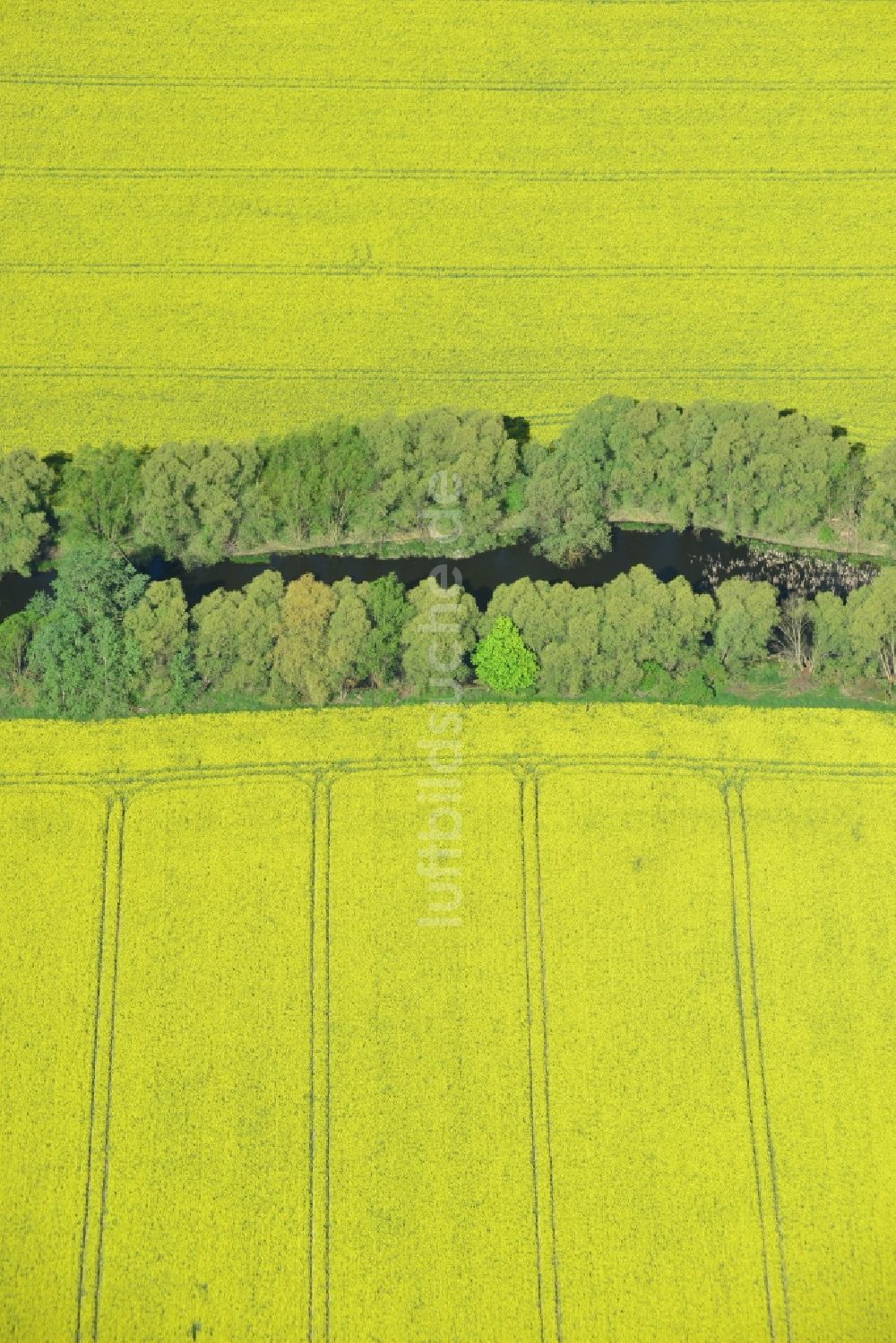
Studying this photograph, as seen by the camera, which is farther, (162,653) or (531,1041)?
(162,653)

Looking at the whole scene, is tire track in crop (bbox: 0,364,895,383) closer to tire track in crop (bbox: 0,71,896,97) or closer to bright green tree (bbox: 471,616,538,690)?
bright green tree (bbox: 471,616,538,690)

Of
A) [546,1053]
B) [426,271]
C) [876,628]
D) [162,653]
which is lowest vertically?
[546,1053]

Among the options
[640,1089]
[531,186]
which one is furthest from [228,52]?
[640,1089]

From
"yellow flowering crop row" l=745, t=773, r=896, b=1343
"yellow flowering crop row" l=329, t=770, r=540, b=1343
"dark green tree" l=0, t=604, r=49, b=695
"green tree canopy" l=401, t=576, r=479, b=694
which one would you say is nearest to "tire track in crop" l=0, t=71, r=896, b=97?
"green tree canopy" l=401, t=576, r=479, b=694

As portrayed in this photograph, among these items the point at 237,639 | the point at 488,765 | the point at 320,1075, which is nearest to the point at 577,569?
the point at 488,765

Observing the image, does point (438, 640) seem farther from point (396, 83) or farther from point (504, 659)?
point (396, 83)

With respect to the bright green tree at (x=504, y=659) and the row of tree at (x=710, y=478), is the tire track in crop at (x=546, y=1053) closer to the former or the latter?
the bright green tree at (x=504, y=659)
